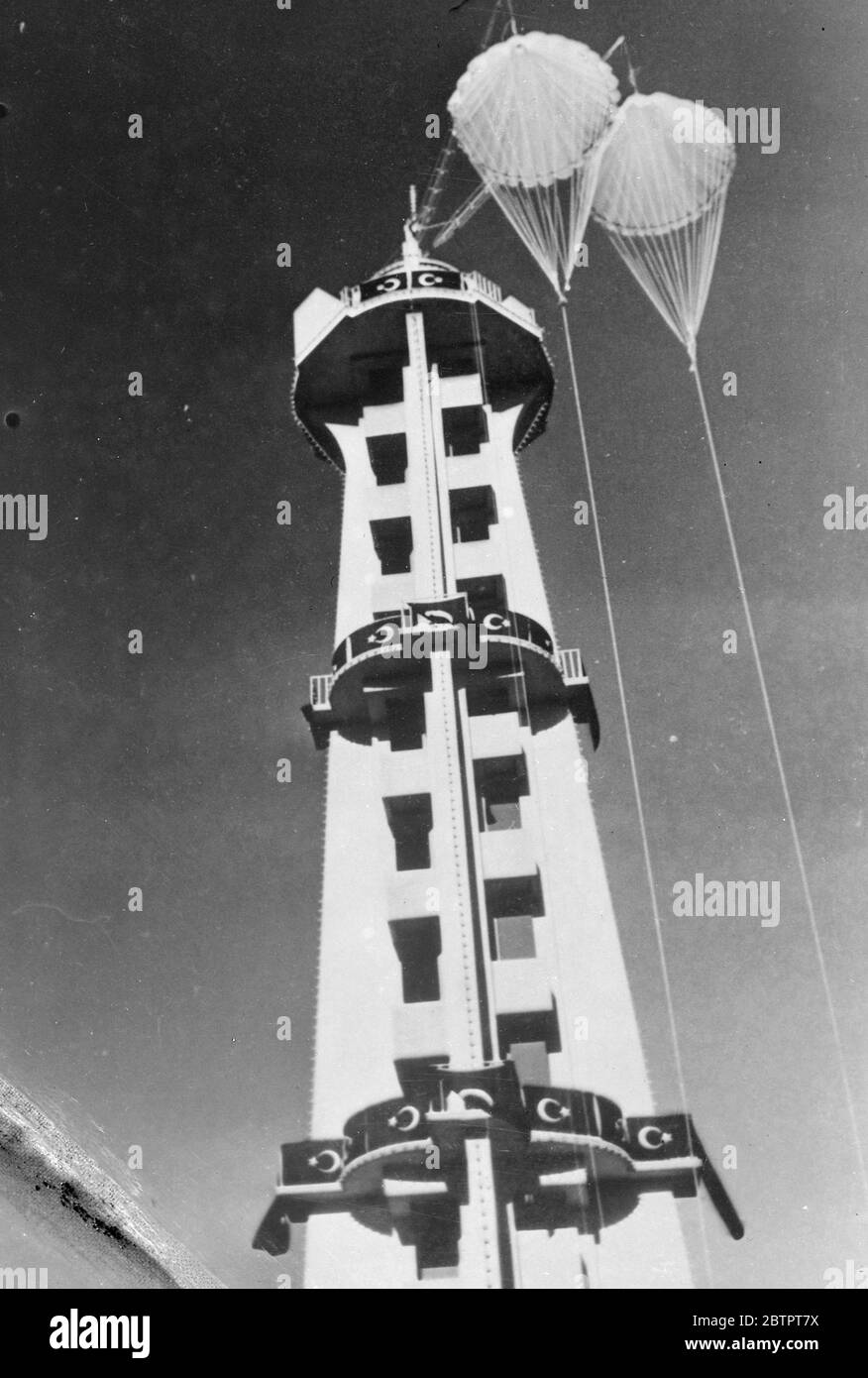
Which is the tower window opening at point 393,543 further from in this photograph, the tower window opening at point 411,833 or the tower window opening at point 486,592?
the tower window opening at point 411,833

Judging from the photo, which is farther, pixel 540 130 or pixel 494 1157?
pixel 540 130

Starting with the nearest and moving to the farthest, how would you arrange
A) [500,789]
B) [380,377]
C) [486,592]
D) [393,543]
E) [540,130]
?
1. [540,130]
2. [500,789]
3. [486,592]
4. [393,543]
5. [380,377]

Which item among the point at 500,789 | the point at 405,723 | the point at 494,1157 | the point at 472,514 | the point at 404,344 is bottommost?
A: the point at 494,1157

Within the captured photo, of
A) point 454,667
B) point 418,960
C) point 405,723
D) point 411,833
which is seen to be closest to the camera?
point 418,960

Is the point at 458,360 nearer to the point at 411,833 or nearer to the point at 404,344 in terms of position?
the point at 404,344

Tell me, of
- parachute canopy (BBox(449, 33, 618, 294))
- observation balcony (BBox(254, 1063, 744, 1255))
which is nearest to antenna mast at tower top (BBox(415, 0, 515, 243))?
parachute canopy (BBox(449, 33, 618, 294))

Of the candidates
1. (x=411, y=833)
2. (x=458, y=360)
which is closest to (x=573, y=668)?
(x=411, y=833)

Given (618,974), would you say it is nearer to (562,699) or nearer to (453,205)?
(562,699)

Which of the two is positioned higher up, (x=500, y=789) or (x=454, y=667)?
(x=454, y=667)
